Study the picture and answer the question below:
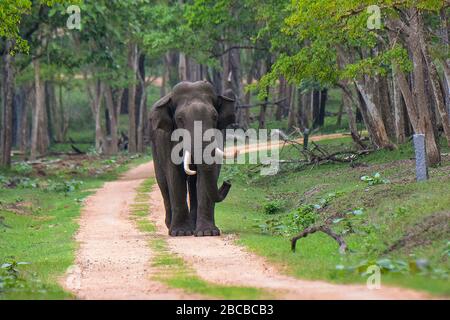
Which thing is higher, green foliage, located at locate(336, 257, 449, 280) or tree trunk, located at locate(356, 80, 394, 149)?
tree trunk, located at locate(356, 80, 394, 149)

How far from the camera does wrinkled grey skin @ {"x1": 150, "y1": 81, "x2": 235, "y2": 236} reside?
18594 millimetres

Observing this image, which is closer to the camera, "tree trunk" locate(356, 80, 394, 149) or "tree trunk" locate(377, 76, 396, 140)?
"tree trunk" locate(356, 80, 394, 149)

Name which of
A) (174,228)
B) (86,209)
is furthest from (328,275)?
(86,209)

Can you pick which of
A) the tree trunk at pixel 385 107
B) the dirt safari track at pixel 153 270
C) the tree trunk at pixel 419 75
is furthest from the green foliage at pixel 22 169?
the tree trunk at pixel 419 75

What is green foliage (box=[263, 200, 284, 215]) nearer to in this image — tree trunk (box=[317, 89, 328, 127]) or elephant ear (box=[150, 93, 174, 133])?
elephant ear (box=[150, 93, 174, 133])

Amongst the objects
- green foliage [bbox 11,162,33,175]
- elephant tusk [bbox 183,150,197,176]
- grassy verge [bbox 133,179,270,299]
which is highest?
elephant tusk [bbox 183,150,197,176]

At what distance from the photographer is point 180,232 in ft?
62.4

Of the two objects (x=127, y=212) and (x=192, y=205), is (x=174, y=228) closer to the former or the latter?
(x=192, y=205)

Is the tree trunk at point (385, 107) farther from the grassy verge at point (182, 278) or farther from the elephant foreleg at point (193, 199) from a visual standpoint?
the grassy verge at point (182, 278)

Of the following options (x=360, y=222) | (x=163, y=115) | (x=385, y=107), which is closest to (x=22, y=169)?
(x=385, y=107)

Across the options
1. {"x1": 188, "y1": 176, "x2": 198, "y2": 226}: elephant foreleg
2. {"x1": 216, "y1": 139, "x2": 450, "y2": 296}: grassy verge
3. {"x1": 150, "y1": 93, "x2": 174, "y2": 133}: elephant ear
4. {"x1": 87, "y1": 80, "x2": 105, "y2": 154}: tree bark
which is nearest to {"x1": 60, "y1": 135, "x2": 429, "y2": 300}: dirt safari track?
{"x1": 216, "y1": 139, "x2": 450, "y2": 296}: grassy verge

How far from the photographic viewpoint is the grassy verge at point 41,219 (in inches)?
516

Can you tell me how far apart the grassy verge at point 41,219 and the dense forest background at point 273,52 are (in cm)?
298
